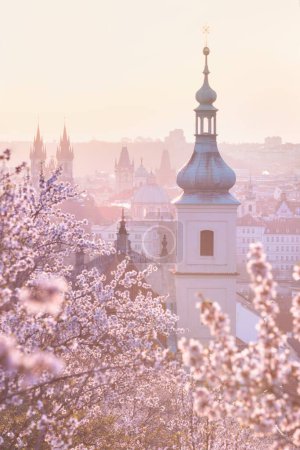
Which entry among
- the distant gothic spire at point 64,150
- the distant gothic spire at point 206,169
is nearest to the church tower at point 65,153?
the distant gothic spire at point 64,150

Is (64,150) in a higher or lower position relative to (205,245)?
higher

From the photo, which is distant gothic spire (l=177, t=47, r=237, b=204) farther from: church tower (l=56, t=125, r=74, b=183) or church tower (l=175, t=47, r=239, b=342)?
church tower (l=56, t=125, r=74, b=183)

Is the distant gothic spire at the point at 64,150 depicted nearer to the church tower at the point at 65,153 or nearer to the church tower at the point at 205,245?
the church tower at the point at 65,153

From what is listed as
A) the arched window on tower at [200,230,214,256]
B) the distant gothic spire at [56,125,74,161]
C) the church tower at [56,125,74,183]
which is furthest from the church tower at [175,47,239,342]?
the distant gothic spire at [56,125,74,161]

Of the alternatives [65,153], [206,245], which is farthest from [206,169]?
[65,153]

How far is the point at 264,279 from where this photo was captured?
7.03m

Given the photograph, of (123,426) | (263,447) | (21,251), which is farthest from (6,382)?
(263,447)

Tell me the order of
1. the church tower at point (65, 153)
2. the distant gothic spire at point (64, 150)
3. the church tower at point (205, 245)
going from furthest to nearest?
the distant gothic spire at point (64, 150) → the church tower at point (65, 153) → the church tower at point (205, 245)

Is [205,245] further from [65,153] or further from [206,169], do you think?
[65,153]

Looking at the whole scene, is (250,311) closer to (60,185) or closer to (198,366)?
(60,185)

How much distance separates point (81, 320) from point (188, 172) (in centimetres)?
2386

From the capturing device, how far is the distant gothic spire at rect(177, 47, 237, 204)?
118 feet

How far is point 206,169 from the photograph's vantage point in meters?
36.4

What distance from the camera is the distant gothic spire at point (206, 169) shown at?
3582 cm
